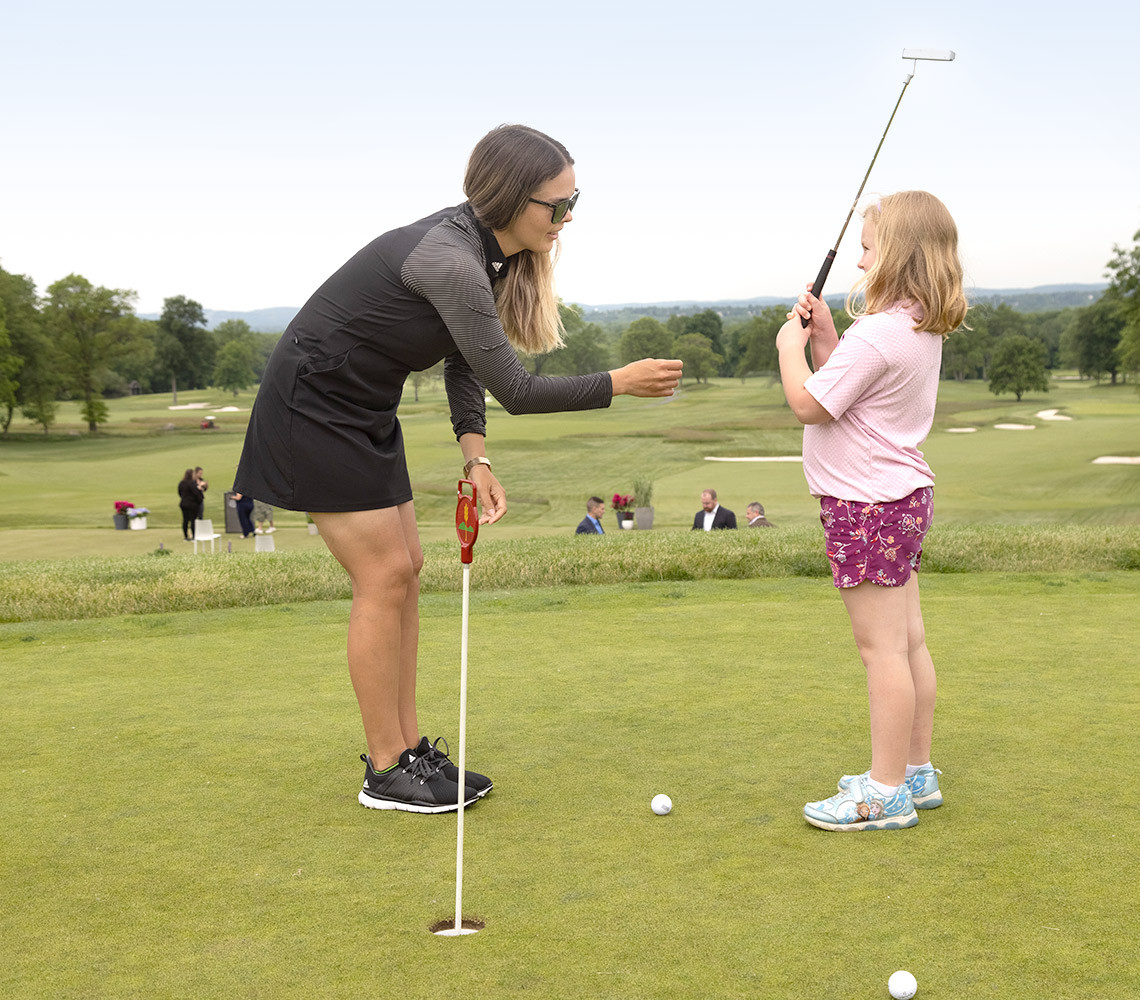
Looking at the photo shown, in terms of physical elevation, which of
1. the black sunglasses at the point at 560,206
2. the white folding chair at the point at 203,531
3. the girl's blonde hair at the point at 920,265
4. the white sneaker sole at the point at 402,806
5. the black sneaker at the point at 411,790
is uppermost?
the black sunglasses at the point at 560,206

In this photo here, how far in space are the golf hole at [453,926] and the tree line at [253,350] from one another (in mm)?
44385

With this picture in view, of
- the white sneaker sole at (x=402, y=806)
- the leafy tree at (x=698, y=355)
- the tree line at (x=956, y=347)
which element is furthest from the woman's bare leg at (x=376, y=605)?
the leafy tree at (x=698, y=355)

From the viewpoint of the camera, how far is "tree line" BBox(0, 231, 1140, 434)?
64000 mm

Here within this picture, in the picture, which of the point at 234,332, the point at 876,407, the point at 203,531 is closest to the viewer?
the point at 876,407

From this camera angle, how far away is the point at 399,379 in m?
3.55

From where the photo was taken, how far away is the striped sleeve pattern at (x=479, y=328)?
3.20 meters

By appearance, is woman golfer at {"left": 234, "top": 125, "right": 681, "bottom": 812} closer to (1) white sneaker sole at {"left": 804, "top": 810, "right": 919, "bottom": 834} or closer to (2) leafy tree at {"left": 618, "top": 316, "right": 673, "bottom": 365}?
(1) white sneaker sole at {"left": 804, "top": 810, "right": 919, "bottom": 834}

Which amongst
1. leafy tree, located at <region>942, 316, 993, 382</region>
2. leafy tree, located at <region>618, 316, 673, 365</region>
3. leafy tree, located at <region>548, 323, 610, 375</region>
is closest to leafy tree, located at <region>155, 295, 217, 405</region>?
leafy tree, located at <region>548, 323, 610, 375</region>

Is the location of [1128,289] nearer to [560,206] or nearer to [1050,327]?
[560,206]

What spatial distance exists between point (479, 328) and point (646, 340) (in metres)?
85.9

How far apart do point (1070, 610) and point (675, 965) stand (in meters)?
4.40

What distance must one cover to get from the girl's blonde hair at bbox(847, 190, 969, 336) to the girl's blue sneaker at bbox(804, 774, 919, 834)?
4.25 ft

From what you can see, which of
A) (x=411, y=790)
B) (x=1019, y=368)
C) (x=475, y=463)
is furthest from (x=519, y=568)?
(x=1019, y=368)

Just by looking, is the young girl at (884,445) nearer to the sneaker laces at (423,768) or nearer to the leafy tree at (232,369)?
the sneaker laces at (423,768)
